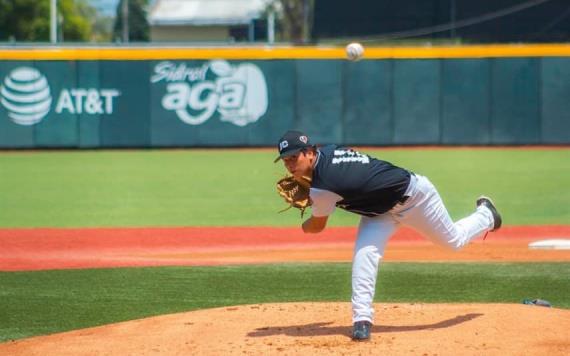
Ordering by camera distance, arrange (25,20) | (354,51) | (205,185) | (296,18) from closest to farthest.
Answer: (205,185) → (354,51) → (296,18) → (25,20)

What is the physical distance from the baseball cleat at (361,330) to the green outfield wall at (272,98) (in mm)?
19450

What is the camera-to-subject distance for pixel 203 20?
55844mm

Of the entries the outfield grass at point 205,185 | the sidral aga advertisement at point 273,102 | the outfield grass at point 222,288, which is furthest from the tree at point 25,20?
the outfield grass at point 222,288

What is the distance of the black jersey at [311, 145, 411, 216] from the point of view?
6727 mm

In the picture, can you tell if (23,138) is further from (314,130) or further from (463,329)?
(463,329)

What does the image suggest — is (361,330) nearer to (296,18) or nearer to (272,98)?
(272,98)

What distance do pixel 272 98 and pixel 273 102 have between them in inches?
4.1

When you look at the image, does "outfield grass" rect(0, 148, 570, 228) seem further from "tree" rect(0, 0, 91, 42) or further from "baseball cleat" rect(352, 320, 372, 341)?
"tree" rect(0, 0, 91, 42)

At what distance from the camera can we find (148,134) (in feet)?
86.8

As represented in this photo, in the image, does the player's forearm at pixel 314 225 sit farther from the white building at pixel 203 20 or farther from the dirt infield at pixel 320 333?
the white building at pixel 203 20

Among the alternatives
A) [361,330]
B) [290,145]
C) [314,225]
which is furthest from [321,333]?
[290,145]

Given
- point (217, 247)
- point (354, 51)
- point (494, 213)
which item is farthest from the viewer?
point (354, 51)

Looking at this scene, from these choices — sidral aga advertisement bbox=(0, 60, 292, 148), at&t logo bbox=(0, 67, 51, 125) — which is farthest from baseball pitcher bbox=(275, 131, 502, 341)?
at&t logo bbox=(0, 67, 51, 125)

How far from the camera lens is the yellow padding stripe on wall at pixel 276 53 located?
25.7m
